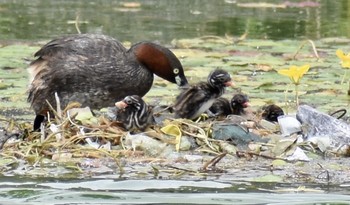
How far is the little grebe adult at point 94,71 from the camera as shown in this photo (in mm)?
9625

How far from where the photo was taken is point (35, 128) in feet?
30.7

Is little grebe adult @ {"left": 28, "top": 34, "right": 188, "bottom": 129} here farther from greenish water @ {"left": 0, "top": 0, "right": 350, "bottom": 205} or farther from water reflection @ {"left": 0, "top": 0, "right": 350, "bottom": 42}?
water reflection @ {"left": 0, "top": 0, "right": 350, "bottom": 42}

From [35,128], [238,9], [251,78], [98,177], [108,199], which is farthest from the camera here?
[238,9]

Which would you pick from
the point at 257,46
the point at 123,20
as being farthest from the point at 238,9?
the point at 257,46

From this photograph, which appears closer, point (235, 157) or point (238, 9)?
point (235, 157)

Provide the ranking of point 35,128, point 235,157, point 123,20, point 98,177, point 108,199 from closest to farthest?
point 108,199 → point 98,177 → point 235,157 → point 35,128 → point 123,20

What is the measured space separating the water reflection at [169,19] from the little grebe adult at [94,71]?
15.9 feet

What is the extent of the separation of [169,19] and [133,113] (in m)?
8.28

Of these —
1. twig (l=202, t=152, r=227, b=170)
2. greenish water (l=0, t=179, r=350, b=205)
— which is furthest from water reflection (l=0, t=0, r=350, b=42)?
greenish water (l=0, t=179, r=350, b=205)

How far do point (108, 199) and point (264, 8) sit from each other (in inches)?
457

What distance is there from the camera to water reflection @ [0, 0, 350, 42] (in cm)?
1549

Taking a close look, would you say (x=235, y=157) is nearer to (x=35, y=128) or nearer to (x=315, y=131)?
(x=315, y=131)

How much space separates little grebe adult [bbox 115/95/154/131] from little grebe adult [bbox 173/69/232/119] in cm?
53

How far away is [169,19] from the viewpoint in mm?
17031
